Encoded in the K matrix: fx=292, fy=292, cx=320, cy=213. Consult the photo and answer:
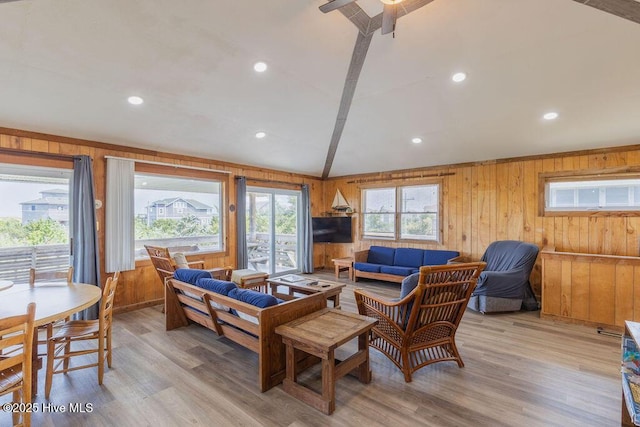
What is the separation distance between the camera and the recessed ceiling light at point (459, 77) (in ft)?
10.9

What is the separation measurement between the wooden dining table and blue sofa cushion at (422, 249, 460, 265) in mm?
5174

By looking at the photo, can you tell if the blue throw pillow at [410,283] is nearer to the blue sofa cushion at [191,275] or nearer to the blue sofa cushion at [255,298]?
the blue sofa cushion at [255,298]

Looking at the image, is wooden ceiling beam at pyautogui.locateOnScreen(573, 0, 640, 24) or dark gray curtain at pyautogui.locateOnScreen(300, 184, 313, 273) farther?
dark gray curtain at pyautogui.locateOnScreen(300, 184, 313, 273)

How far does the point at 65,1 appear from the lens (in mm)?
2238

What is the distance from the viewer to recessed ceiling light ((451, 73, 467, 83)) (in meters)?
3.32

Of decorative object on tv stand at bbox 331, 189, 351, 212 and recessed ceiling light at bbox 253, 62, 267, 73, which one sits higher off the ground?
recessed ceiling light at bbox 253, 62, 267, 73

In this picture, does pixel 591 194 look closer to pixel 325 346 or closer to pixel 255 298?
pixel 325 346

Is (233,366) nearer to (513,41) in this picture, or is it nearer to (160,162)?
(160,162)

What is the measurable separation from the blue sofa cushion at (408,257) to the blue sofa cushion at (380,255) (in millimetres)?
124

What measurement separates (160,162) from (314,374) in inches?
158

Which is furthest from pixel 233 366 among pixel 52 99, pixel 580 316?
pixel 580 316

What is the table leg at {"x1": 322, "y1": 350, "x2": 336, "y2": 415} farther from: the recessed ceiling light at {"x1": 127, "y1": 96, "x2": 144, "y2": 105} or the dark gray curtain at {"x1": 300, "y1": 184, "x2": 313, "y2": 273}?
the dark gray curtain at {"x1": 300, "y1": 184, "x2": 313, "y2": 273}

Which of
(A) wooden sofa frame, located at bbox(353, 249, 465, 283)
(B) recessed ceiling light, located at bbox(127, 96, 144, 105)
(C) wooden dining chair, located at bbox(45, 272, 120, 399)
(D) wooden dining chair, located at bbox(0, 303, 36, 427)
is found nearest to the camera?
(D) wooden dining chair, located at bbox(0, 303, 36, 427)

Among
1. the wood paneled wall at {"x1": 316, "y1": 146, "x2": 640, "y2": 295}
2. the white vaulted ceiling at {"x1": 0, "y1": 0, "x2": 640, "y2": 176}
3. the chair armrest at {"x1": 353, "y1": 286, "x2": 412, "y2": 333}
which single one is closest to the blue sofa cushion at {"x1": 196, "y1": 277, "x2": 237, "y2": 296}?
the chair armrest at {"x1": 353, "y1": 286, "x2": 412, "y2": 333}
